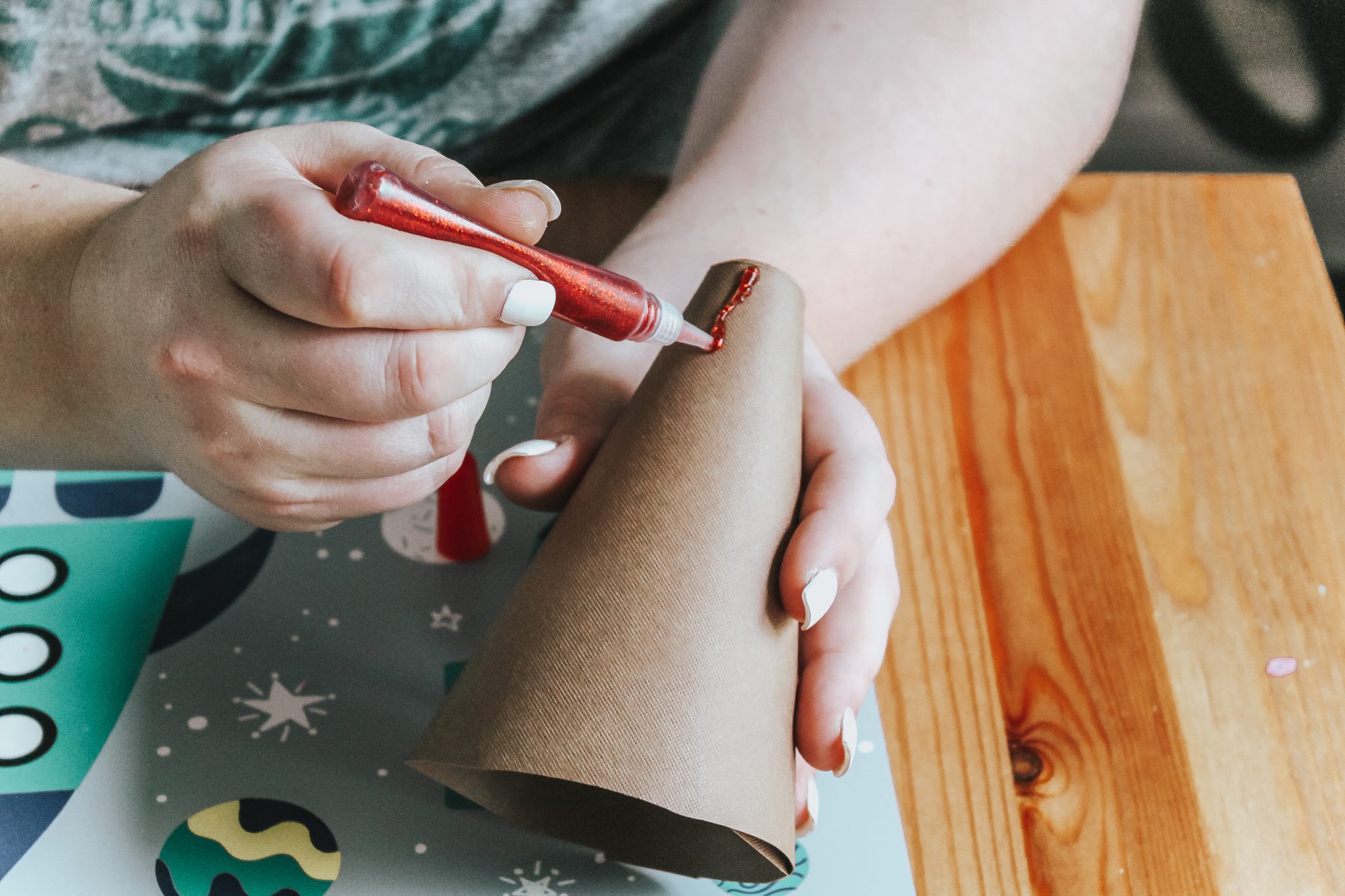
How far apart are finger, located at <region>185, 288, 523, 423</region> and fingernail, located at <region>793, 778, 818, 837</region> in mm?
222

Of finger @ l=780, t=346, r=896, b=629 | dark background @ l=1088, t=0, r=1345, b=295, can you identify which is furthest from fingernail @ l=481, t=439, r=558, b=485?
dark background @ l=1088, t=0, r=1345, b=295

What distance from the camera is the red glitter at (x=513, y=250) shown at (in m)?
0.30

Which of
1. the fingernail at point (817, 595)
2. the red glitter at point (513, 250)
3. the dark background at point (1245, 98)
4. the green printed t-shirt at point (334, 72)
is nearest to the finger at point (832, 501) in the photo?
the fingernail at point (817, 595)

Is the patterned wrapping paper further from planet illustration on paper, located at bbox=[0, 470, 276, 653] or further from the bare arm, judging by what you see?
the bare arm

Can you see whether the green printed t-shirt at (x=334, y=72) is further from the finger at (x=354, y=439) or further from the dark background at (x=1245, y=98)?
the dark background at (x=1245, y=98)

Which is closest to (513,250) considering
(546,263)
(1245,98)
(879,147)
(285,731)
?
(546,263)

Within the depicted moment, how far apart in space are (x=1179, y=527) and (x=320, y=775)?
0.43 m

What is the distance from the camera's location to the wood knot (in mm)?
467

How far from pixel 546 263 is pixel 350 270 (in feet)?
0.23

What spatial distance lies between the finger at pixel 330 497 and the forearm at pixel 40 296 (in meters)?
0.09

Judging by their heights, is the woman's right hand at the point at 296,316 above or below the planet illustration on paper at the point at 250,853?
above

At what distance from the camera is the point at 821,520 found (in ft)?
1.39

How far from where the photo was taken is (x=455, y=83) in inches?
26.7

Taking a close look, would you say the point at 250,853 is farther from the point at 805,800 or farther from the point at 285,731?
the point at 805,800
